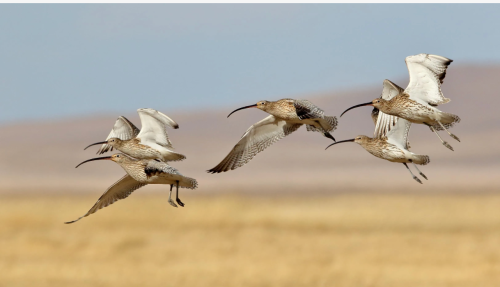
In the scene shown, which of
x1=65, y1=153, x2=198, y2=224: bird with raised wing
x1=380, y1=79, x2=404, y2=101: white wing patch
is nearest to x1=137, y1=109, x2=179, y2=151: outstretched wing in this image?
x1=65, y1=153, x2=198, y2=224: bird with raised wing

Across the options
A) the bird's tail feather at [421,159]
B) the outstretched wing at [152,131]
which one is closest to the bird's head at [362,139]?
the bird's tail feather at [421,159]

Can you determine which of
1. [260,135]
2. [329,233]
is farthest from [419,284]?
[260,135]

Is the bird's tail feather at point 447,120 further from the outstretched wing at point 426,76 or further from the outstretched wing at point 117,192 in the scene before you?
the outstretched wing at point 117,192

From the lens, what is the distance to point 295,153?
252ft

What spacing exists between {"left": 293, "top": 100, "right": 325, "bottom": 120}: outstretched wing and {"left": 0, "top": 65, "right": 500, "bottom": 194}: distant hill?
4480cm

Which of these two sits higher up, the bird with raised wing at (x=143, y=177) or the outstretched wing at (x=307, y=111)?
the outstretched wing at (x=307, y=111)

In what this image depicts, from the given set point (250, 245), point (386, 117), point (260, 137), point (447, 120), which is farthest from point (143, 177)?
point (250, 245)

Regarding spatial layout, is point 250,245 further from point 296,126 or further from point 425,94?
point 425,94

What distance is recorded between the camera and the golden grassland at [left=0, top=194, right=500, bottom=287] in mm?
17953

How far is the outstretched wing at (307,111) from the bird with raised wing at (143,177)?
108cm

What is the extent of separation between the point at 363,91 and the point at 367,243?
6215 centimetres

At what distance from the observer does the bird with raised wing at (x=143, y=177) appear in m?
6.74

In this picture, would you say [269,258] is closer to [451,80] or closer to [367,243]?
[367,243]

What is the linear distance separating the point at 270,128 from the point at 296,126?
0.29 meters
